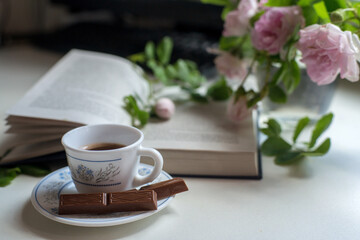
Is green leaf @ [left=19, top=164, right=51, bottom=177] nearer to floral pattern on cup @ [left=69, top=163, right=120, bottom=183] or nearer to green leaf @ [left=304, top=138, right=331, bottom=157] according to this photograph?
floral pattern on cup @ [left=69, top=163, right=120, bottom=183]

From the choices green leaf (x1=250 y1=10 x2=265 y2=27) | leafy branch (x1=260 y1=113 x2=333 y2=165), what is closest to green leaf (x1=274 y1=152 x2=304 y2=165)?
leafy branch (x1=260 y1=113 x2=333 y2=165)

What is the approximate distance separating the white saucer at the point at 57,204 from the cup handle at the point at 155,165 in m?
0.02

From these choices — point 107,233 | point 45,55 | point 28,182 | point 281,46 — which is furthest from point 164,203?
point 45,55

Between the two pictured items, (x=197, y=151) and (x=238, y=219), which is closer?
(x=238, y=219)

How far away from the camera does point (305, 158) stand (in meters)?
0.66

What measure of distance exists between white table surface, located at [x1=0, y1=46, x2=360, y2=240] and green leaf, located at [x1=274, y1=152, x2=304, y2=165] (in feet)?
0.04

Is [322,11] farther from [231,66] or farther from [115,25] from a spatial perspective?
[115,25]

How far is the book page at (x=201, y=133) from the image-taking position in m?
0.61

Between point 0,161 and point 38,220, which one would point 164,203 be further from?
point 0,161

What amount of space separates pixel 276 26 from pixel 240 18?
0.08 meters

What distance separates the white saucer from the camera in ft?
1.42

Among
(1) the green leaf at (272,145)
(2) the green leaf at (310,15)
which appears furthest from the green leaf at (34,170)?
(2) the green leaf at (310,15)

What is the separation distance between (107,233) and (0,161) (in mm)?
233

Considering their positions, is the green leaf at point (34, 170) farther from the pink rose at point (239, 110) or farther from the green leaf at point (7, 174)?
the pink rose at point (239, 110)
